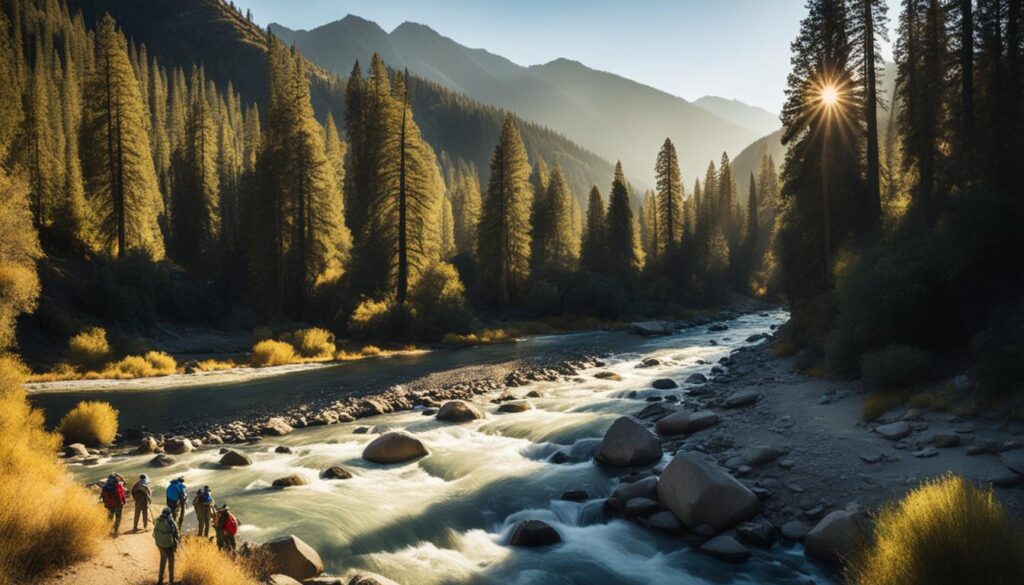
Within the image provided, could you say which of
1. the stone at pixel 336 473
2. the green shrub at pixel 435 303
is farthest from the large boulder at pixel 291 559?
the green shrub at pixel 435 303

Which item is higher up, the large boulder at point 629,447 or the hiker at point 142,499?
the hiker at point 142,499

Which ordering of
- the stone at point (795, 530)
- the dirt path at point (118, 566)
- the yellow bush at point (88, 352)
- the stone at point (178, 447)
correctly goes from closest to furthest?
the dirt path at point (118, 566), the stone at point (795, 530), the stone at point (178, 447), the yellow bush at point (88, 352)

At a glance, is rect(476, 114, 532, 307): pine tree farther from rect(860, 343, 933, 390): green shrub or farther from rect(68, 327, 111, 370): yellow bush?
rect(860, 343, 933, 390): green shrub

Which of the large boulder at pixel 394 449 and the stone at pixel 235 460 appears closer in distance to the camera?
the stone at pixel 235 460

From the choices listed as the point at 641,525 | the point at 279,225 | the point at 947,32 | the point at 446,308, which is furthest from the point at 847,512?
the point at 279,225

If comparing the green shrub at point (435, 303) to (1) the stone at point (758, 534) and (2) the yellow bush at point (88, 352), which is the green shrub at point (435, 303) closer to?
(2) the yellow bush at point (88, 352)

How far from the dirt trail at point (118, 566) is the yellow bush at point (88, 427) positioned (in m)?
9.08

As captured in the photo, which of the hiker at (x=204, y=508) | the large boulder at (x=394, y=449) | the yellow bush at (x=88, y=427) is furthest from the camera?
the yellow bush at (x=88, y=427)

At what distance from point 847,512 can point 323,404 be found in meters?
17.6

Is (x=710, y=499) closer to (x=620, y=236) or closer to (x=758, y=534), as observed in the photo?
(x=758, y=534)

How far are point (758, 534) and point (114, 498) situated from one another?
11.0 m

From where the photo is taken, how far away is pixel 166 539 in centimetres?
703

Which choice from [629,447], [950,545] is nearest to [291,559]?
[629,447]

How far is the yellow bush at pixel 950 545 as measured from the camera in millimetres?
5199
